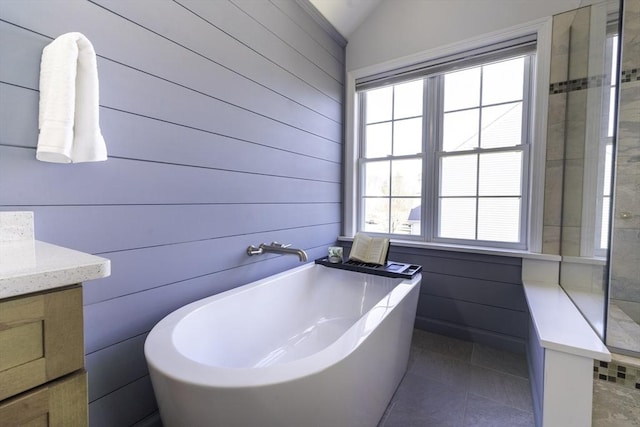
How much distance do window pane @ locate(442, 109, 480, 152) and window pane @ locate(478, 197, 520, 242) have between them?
468 mm

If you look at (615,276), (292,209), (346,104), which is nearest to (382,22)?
(346,104)

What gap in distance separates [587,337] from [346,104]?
2.36 metres

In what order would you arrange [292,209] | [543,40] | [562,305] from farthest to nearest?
[292,209] → [543,40] → [562,305]

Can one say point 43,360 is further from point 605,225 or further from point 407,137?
point 407,137

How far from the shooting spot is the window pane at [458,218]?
2.25 metres

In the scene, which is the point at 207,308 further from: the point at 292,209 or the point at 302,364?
the point at 292,209

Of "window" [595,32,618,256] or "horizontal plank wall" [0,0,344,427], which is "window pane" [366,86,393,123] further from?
"window" [595,32,618,256]

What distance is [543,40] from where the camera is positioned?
1.92 meters

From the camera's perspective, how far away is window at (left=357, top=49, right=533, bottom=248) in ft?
6.89

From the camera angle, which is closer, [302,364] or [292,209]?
[302,364]

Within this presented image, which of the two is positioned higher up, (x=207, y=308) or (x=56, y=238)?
(x=56, y=238)

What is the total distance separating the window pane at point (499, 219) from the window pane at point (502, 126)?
429 millimetres

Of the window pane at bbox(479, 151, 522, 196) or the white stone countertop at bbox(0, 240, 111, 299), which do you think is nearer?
the white stone countertop at bbox(0, 240, 111, 299)

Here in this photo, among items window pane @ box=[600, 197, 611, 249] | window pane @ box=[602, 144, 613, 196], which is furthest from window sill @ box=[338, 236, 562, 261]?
window pane @ box=[602, 144, 613, 196]
